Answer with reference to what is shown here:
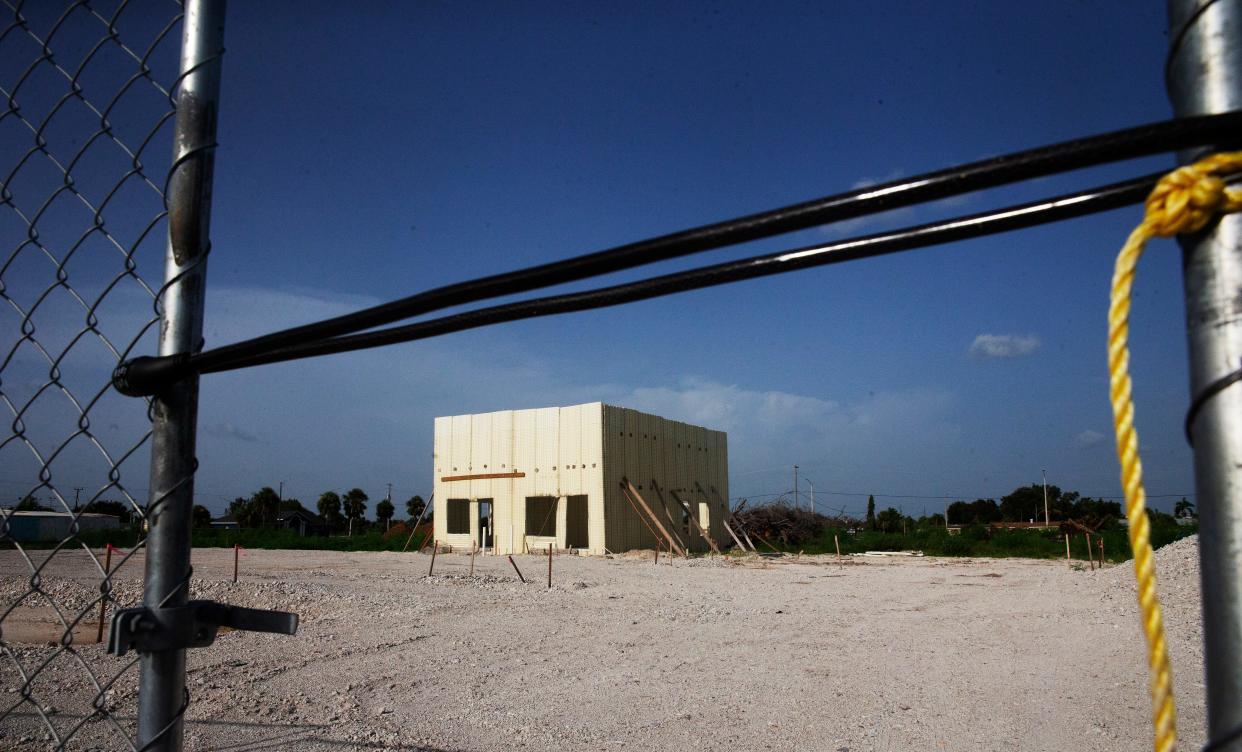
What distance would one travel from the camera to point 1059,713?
4730 millimetres

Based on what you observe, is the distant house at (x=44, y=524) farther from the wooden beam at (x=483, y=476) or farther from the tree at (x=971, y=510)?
the tree at (x=971, y=510)

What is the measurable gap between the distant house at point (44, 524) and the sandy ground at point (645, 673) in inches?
12.2

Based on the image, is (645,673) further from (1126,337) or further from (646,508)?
(646,508)

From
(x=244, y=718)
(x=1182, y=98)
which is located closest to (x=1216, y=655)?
(x=1182, y=98)

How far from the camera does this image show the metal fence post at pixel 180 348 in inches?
52.4

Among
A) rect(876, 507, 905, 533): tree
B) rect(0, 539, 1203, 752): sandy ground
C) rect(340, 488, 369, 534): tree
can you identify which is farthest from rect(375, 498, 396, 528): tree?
rect(0, 539, 1203, 752): sandy ground

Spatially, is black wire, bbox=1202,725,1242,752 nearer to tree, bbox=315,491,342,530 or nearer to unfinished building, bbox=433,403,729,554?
unfinished building, bbox=433,403,729,554

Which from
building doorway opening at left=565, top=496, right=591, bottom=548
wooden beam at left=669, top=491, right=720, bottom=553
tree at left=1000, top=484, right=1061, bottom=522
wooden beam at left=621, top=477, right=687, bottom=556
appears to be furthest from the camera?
tree at left=1000, top=484, right=1061, bottom=522

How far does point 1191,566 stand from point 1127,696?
5.50 metres

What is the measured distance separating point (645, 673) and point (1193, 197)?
5.66 m

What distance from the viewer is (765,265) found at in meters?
0.92

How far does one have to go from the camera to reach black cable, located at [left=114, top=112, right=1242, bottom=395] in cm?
66

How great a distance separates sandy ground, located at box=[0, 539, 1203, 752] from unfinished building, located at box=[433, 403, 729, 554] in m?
11.9

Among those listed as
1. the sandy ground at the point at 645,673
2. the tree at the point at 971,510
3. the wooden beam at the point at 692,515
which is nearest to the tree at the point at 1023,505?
the tree at the point at 971,510
